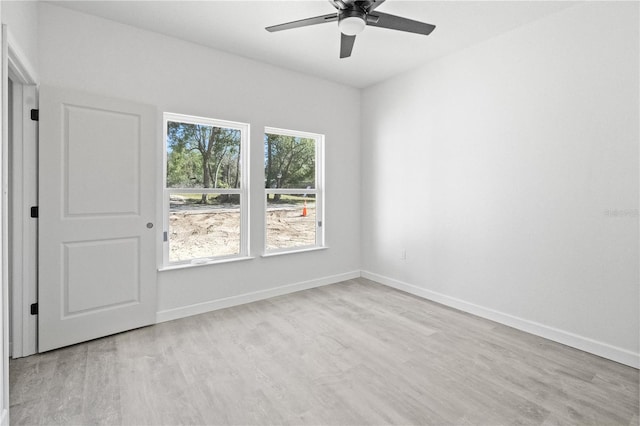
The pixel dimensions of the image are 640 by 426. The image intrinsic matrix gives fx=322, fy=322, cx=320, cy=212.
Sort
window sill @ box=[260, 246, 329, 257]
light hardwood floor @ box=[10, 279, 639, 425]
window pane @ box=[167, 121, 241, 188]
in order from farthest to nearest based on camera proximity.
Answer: window sill @ box=[260, 246, 329, 257] → window pane @ box=[167, 121, 241, 188] → light hardwood floor @ box=[10, 279, 639, 425]

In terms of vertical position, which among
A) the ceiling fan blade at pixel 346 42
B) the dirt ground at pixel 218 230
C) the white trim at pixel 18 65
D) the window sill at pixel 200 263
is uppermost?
the ceiling fan blade at pixel 346 42

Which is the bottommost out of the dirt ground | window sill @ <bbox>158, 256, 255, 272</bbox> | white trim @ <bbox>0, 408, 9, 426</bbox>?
white trim @ <bbox>0, 408, 9, 426</bbox>

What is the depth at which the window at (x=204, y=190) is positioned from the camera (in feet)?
10.6

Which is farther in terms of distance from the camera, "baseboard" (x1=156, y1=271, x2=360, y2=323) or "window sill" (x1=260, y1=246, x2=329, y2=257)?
"window sill" (x1=260, y1=246, x2=329, y2=257)

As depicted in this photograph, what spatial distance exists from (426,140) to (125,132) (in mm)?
3079

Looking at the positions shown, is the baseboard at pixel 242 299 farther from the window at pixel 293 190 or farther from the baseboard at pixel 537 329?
the baseboard at pixel 537 329

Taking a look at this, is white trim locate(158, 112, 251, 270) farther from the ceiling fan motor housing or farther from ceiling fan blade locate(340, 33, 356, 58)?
the ceiling fan motor housing

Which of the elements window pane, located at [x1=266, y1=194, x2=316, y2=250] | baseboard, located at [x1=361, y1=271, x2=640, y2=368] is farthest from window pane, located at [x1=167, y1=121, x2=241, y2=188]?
baseboard, located at [x1=361, y1=271, x2=640, y2=368]

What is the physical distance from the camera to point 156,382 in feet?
6.82

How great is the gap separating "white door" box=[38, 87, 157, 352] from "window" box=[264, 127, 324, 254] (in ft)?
4.37

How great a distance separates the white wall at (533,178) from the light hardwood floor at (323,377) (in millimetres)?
378

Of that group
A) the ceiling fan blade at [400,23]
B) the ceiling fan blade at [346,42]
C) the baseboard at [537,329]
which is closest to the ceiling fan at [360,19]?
the ceiling fan blade at [400,23]

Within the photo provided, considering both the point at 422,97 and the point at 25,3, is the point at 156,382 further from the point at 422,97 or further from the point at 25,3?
the point at 422,97

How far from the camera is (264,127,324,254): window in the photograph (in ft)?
12.8
